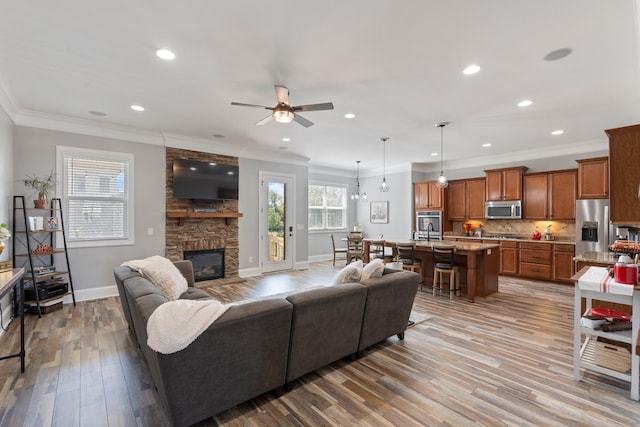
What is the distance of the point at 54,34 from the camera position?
2.45 metres

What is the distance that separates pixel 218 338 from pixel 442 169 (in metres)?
7.65

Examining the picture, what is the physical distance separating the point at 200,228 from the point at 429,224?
18.3 ft

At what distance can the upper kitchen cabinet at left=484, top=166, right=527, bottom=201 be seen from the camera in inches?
267

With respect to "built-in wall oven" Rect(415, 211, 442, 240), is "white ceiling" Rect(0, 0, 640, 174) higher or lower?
higher

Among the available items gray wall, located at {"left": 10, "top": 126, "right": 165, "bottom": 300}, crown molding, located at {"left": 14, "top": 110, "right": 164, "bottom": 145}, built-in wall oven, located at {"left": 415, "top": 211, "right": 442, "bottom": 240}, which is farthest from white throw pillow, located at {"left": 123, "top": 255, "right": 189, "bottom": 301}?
built-in wall oven, located at {"left": 415, "top": 211, "right": 442, "bottom": 240}

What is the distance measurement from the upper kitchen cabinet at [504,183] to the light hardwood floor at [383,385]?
3.77m

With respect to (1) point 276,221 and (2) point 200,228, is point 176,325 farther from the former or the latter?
(1) point 276,221

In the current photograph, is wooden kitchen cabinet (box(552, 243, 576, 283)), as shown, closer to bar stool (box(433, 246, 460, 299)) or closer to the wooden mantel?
bar stool (box(433, 246, 460, 299))

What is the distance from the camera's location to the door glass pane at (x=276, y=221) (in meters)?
7.10

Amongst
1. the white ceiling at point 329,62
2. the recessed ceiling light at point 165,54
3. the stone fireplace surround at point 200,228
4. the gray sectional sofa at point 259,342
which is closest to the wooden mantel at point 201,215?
the stone fireplace surround at point 200,228

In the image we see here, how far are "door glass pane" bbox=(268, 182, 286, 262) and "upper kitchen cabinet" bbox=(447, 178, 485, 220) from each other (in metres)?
4.46

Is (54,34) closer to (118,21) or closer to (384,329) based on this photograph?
(118,21)

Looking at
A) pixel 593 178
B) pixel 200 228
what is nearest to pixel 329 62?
pixel 200 228

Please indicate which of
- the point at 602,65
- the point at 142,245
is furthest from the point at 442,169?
the point at 142,245
